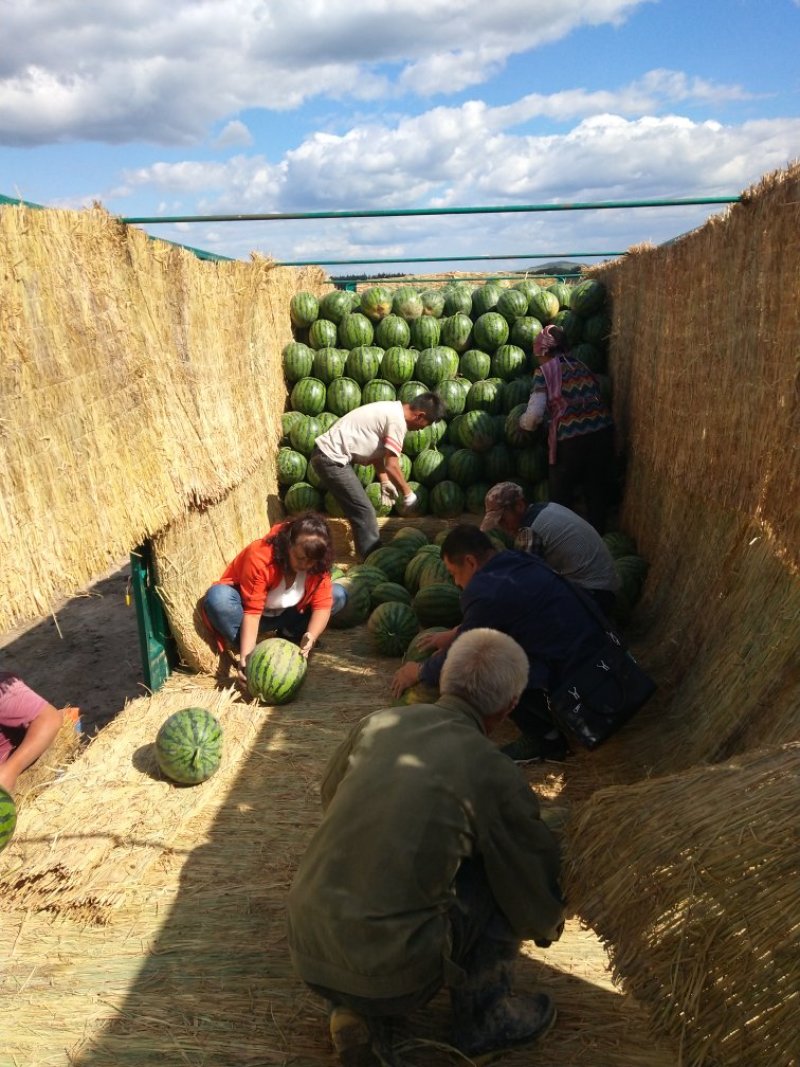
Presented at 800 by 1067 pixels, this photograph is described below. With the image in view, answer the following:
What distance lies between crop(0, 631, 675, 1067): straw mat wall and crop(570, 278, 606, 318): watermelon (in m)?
6.14

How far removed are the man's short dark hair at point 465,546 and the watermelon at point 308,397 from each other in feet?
16.3

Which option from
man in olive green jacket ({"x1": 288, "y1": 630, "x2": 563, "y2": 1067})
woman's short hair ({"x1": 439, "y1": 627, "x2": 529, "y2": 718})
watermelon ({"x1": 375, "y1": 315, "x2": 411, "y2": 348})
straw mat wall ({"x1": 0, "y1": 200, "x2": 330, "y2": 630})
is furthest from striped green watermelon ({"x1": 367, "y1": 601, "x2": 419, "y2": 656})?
watermelon ({"x1": 375, "y1": 315, "x2": 411, "y2": 348})

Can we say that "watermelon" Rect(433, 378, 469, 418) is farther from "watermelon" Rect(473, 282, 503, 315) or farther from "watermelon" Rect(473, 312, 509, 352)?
"watermelon" Rect(473, 282, 503, 315)

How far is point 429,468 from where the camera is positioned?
30.2 feet

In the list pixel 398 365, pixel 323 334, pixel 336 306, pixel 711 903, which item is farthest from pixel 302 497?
pixel 711 903

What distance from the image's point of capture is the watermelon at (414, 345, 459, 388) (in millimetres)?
9453

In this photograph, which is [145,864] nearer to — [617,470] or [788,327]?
[788,327]

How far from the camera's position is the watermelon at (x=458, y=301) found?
9.71 metres

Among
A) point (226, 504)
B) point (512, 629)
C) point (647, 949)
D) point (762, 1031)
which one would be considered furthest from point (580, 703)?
point (226, 504)

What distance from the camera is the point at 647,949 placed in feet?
7.56

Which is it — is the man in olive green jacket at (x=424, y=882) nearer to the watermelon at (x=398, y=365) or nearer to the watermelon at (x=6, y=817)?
the watermelon at (x=6, y=817)

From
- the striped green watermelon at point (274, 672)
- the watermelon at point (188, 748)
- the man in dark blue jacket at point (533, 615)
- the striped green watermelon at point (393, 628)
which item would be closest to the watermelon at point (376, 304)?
the striped green watermelon at point (393, 628)

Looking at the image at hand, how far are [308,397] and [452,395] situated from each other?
1737 millimetres

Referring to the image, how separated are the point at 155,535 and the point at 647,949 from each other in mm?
4389
